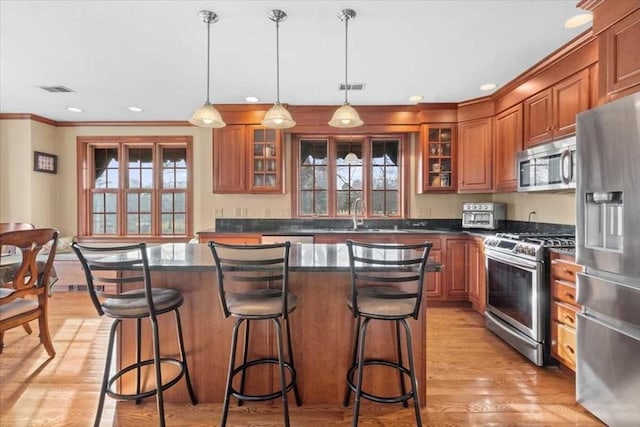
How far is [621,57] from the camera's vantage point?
75.0 inches

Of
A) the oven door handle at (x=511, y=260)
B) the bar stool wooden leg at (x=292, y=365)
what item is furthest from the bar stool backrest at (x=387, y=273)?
the oven door handle at (x=511, y=260)

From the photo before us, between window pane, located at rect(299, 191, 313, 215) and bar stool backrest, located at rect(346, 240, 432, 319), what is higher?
window pane, located at rect(299, 191, 313, 215)

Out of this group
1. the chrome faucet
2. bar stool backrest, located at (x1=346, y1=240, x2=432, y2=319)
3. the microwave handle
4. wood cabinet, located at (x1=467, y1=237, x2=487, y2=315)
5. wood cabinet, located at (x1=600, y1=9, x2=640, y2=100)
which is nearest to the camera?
bar stool backrest, located at (x1=346, y1=240, x2=432, y2=319)

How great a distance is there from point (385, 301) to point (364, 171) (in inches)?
125

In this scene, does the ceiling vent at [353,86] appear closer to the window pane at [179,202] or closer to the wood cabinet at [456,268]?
the wood cabinet at [456,268]

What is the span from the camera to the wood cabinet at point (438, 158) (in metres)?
4.36

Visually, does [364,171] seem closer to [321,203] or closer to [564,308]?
[321,203]

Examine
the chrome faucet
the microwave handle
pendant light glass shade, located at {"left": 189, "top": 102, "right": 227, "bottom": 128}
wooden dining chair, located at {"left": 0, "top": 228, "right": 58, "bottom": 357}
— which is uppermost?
pendant light glass shade, located at {"left": 189, "top": 102, "right": 227, "bottom": 128}

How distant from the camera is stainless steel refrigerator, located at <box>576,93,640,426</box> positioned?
5.57ft

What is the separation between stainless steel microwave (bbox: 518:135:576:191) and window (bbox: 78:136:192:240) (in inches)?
180

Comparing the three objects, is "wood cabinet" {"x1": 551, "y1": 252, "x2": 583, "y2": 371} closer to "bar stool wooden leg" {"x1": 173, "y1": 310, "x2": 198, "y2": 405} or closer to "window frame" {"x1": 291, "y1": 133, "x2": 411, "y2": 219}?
"window frame" {"x1": 291, "y1": 133, "x2": 411, "y2": 219}

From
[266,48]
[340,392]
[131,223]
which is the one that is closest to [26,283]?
[340,392]

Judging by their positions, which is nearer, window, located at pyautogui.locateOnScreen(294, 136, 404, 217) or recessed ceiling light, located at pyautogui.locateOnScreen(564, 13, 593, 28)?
recessed ceiling light, located at pyautogui.locateOnScreen(564, 13, 593, 28)

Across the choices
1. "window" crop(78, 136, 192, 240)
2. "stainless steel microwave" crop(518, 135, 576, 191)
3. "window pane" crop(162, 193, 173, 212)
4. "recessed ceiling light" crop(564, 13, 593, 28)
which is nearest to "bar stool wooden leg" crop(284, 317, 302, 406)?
"stainless steel microwave" crop(518, 135, 576, 191)
